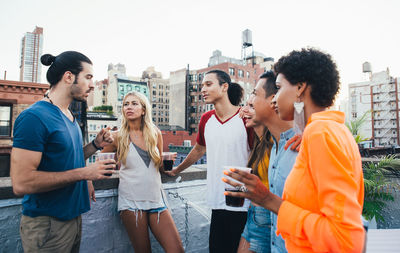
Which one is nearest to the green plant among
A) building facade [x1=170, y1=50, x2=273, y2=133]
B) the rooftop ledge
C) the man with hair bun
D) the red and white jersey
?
the red and white jersey

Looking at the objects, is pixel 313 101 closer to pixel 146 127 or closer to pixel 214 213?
pixel 214 213

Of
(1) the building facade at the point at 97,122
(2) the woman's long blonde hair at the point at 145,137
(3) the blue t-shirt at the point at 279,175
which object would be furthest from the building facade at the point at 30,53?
(3) the blue t-shirt at the point at 279,175

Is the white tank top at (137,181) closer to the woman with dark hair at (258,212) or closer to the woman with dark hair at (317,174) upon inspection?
the woman with dark hair at (258,212)

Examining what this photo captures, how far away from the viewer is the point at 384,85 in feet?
269

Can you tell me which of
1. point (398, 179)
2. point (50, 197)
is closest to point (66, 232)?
point (50, 197)

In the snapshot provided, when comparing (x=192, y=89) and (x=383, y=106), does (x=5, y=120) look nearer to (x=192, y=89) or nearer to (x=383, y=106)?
(x=192, y=89)

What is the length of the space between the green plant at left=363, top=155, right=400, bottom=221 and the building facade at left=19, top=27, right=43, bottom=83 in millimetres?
130502

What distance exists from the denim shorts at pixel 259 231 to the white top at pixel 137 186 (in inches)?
39.5

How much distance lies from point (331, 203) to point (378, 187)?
334cm

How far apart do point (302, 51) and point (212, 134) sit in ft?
5.33

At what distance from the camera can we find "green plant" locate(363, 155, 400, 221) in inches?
142

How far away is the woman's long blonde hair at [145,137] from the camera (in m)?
2.78

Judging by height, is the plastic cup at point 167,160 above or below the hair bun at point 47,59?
below

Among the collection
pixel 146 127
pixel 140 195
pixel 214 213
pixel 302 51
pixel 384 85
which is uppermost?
pixel 384 85
